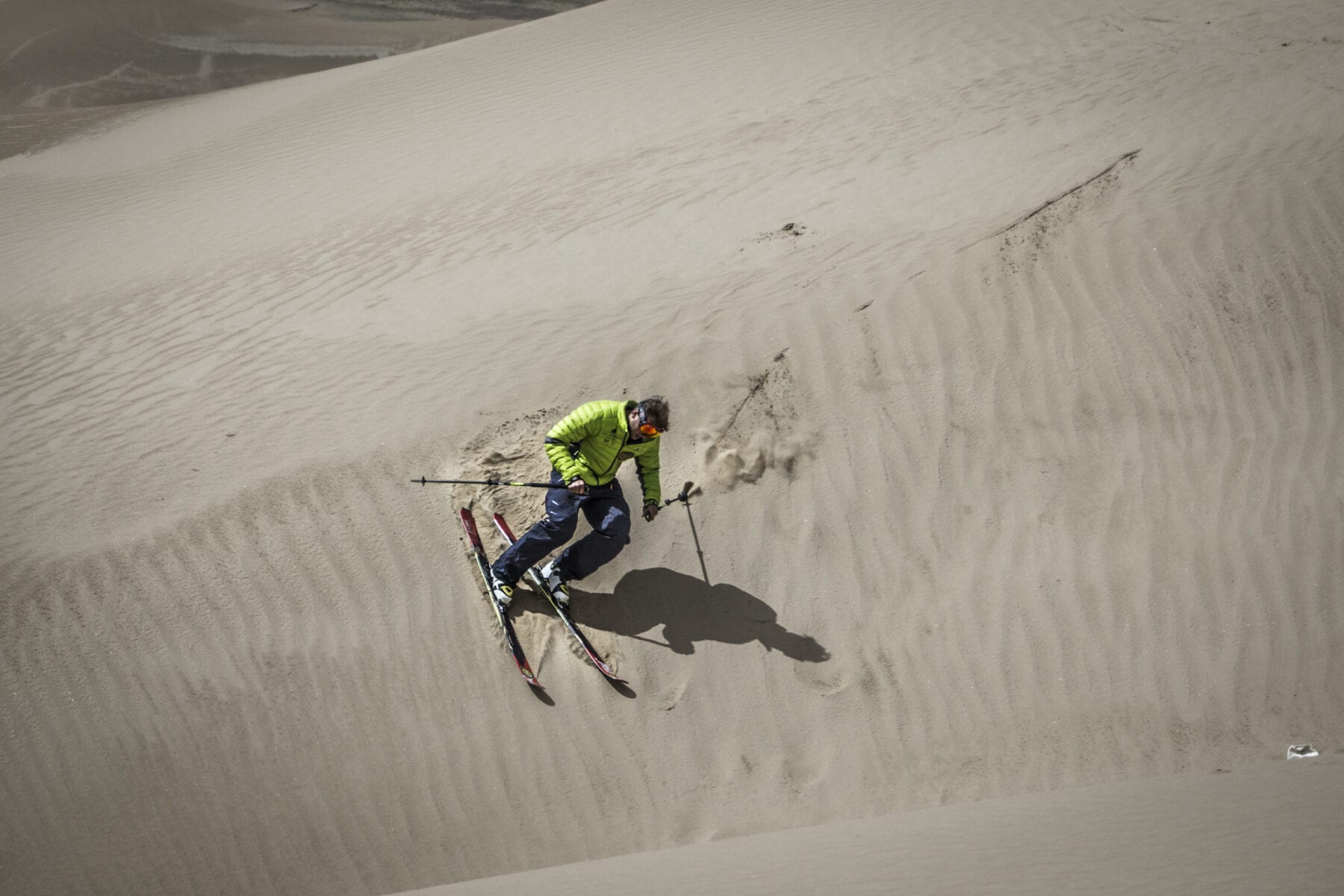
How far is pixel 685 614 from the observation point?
5.79 metres

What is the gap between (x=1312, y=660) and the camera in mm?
5402

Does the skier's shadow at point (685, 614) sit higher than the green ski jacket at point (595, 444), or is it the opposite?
the green ski jacket at point (595, 444)

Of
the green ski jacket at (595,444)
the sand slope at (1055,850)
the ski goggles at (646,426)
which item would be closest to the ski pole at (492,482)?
the green ski jacket at (595,444)

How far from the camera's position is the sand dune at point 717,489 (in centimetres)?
542

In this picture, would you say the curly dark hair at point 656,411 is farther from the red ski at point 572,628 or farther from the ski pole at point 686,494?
the red ski at point 572,628

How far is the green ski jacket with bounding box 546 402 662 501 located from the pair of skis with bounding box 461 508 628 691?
108 cm

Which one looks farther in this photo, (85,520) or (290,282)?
(290,282)

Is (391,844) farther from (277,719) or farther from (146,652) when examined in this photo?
(146,652)

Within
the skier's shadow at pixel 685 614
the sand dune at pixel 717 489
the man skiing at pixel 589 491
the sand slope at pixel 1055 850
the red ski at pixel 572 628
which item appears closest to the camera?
the sand slope at pixel 1055 850

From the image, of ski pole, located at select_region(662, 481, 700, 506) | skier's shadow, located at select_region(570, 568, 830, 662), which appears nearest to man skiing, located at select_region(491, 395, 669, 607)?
skier's shadow, located at select_region(570, 568, 830, 662)

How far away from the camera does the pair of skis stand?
5.59 metres

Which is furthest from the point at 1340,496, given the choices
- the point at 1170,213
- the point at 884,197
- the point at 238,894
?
the point at 238,894

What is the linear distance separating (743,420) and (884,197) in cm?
279

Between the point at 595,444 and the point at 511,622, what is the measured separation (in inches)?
65.0
